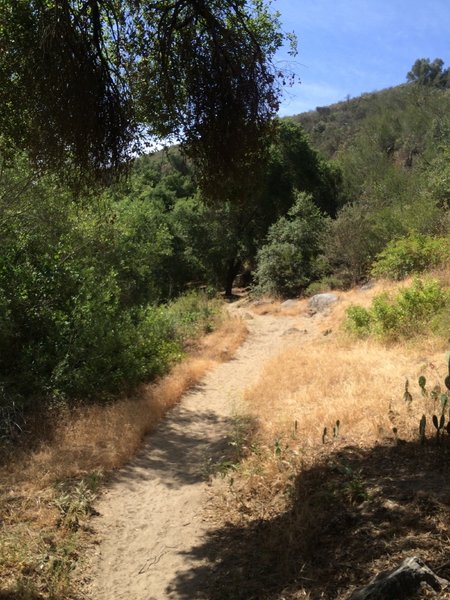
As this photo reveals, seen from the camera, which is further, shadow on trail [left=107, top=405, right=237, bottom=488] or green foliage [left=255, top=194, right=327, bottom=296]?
green foliage [left=255, top=194, right=327, bottom=296]

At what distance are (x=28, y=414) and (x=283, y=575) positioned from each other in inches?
215

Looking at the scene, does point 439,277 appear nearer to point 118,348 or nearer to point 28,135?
point 118,348

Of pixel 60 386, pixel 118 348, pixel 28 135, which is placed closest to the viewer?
pixel 28 135

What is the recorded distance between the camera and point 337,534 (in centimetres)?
404

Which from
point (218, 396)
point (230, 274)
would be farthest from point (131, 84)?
point (230, 274)

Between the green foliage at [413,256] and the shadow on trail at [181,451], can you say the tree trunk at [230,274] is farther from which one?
the shadow on trail at [181,451]

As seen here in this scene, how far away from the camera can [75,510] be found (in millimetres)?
5387

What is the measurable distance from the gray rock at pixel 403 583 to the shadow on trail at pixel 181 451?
387 centimetres

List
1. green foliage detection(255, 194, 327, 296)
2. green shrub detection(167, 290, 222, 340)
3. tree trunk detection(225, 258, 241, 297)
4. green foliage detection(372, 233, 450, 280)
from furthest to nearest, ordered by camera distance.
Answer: tree trunk detection(225, 258, 241, 297) → green foliage detection(255, 194, 327, 296) → green foliage detection(372, 233, 450, 280) → green shrub detection(167, 290, 222, 340)

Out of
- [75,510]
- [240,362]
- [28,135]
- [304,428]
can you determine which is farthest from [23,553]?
[240,362]

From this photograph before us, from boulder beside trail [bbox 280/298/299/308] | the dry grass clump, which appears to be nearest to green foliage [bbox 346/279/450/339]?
the dry grass clump

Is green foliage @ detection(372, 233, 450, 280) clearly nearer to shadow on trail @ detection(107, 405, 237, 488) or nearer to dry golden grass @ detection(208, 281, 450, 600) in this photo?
dry golden grass @ detection(208, 281, 450, 600)

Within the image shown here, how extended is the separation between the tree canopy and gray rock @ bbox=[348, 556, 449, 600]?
432 cm

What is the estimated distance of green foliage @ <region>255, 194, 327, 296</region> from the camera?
26409 millimetres
